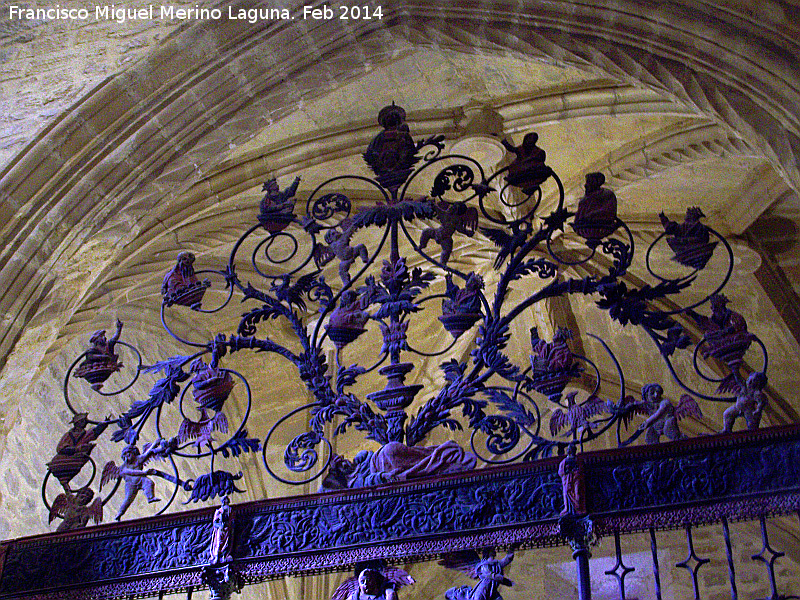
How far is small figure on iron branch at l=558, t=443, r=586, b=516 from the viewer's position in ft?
11.9

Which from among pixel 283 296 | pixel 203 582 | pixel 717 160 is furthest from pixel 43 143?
pixel 717 160

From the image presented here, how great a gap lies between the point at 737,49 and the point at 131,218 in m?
2.85

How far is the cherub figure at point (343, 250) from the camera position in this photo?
421cm

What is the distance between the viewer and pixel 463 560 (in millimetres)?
3701

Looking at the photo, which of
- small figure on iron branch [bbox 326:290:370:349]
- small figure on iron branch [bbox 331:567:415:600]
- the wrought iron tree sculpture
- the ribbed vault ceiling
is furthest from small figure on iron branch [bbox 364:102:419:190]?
small figure on iron branch [bbox 331:567:415:600]

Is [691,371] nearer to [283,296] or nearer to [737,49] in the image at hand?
[737,49]

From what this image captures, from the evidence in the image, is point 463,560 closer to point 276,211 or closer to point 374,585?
point 374,585

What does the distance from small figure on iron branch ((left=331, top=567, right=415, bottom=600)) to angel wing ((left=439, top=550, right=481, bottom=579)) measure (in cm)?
15

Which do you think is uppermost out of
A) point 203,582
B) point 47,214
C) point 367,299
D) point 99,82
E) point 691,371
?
point 691,371

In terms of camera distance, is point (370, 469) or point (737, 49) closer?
point (370, 469)

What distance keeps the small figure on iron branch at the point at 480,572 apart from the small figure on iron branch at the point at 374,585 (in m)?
0.17

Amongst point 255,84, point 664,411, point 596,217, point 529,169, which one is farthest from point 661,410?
point 255,84

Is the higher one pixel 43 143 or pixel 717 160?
pixel 717 160

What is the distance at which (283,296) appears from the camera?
4.23 m
